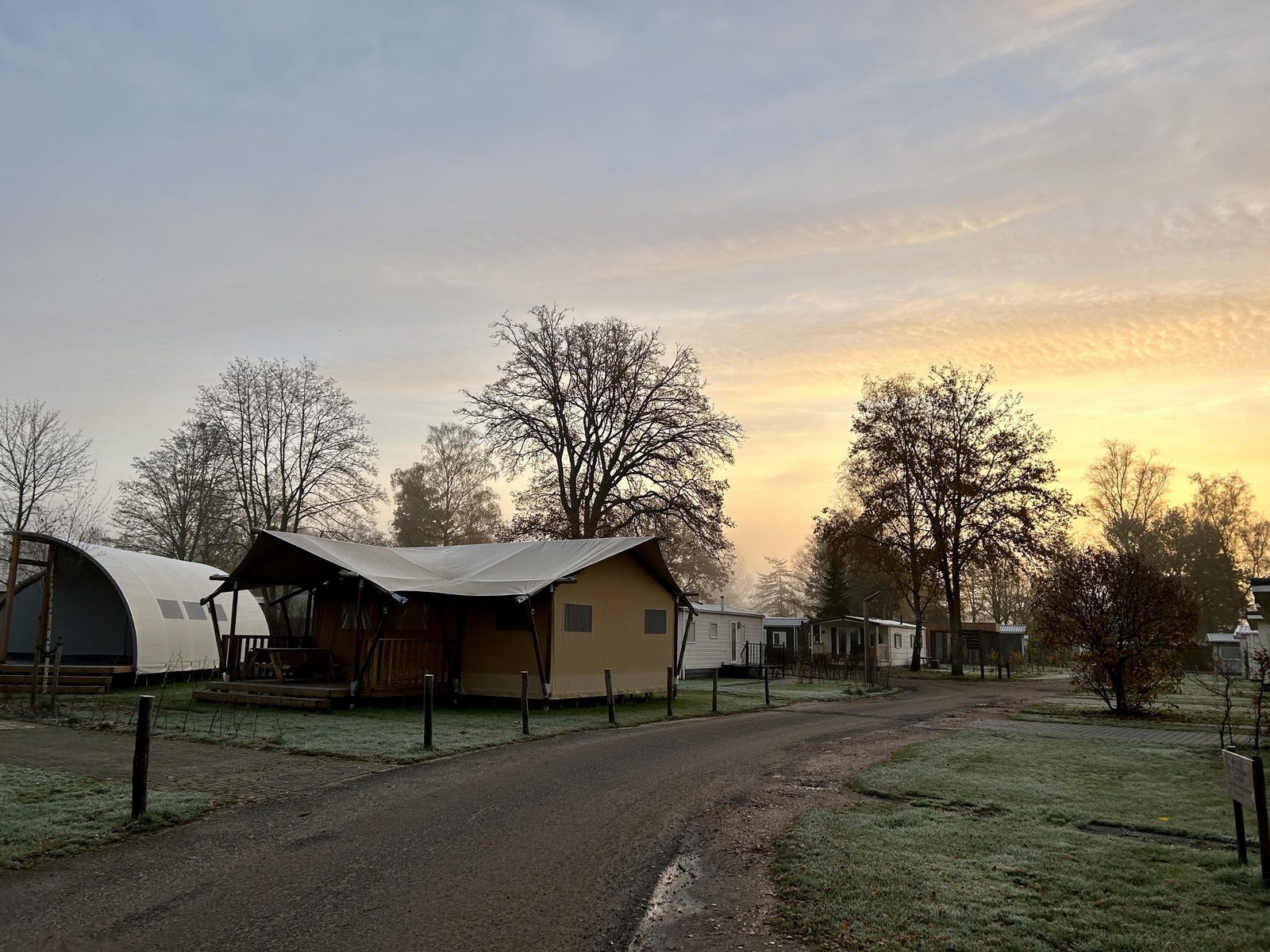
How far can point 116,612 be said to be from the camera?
79.6 feet

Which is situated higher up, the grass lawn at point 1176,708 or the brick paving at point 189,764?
the brick paving at point 189,764

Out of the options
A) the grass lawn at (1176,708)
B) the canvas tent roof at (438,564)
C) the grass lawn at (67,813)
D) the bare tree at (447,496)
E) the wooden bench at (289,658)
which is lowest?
the grass lawn at (1176,708)

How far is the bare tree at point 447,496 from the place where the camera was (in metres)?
47.6

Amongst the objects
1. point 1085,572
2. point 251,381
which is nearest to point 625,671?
point 1085,572

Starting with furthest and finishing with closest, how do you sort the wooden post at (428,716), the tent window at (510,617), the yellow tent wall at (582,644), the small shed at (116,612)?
the small shed at (116,612), the tent window at (510,617), the yellow tent wall at (582,644), the wooden post at (428,716)

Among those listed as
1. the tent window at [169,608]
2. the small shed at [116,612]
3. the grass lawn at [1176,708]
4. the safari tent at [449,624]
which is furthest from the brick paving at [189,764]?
the grass lawn at [1176,708]

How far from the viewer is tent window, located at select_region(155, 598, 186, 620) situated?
74.2 ft

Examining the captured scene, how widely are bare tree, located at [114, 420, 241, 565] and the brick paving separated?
2541 cm

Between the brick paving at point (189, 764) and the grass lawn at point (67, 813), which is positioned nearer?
the grass lawn at point (67, 813)

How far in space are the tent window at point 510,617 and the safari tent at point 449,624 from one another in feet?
0.09

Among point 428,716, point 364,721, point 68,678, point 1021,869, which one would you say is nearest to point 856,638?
point 364,721

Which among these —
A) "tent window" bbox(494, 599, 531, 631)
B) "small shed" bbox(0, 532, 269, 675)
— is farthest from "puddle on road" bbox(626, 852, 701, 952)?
"small shed" bbox(0, 532, 269, 675)

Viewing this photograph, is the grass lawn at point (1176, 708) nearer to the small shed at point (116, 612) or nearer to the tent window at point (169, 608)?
the small shed at point (116, 612)

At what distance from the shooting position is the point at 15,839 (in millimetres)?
6477
